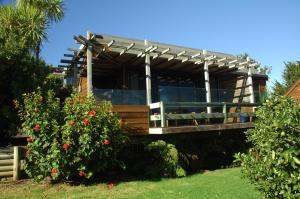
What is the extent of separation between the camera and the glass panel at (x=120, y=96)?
11586 millimetres

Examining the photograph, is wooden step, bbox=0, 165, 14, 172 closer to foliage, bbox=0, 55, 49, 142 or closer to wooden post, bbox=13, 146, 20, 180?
wooden post, bbox=13, 146, 20, 180

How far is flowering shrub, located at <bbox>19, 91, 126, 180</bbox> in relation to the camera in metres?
7.96

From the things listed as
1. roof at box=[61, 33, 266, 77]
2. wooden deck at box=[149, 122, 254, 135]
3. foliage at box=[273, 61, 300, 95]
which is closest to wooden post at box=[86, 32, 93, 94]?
roof at box=[61, 33, 266, 77]

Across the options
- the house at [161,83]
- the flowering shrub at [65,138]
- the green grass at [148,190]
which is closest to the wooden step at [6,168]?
the green grass at [148,190]

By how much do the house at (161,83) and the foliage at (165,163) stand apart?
62 cm

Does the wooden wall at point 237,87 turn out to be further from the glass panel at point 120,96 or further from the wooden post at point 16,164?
the wooden post at point 16,164

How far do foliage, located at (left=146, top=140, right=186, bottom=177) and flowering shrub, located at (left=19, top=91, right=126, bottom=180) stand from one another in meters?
1.83

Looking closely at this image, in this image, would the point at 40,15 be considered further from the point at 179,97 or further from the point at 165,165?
the point at 165,165

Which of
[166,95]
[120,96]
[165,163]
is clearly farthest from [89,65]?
[165,163]

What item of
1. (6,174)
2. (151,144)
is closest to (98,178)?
(151,144)

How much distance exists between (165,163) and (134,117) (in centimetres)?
208

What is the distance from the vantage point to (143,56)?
1348 centimetres

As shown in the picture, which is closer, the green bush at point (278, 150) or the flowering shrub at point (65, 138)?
the green bush at point (278, 150)

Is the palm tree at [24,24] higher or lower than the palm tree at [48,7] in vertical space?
lower
